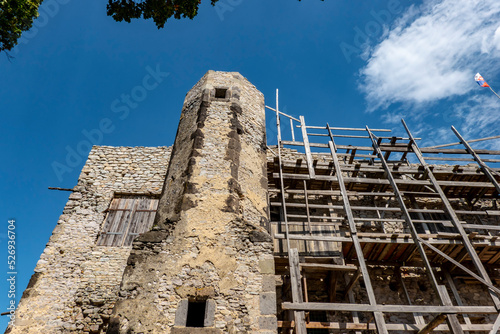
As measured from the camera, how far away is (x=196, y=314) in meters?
4.90

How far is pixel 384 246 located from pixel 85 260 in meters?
8.00

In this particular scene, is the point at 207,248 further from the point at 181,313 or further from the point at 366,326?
the point at 366,326

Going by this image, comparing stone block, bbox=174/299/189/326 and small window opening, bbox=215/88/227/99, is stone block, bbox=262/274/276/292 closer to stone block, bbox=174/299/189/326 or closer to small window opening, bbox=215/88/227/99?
stone block, bbox=174/299/189/326

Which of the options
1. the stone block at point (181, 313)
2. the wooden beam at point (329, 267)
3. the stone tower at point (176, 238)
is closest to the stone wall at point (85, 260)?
the stone tower at point (176, 238)

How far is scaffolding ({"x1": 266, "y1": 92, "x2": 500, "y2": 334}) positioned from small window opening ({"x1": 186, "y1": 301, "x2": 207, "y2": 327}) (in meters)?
1.46

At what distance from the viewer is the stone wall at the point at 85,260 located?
7.14 m

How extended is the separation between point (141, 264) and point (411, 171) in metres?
8.23

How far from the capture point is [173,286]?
4.84 m

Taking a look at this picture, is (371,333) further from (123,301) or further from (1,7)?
(1,7)

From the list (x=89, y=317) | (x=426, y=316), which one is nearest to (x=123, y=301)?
(x=89, y=317)

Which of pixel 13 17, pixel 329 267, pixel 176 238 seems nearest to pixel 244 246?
pixel 176 238

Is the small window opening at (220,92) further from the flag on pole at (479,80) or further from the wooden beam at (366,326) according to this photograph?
the flag on pole at (479,80)

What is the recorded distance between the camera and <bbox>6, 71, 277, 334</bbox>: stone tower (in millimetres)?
4742

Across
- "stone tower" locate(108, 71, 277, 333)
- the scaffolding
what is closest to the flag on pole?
the scaffolding
